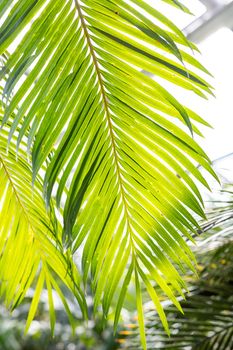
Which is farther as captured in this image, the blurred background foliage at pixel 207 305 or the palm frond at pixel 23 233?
the blurred background foliage at pixel 207 305

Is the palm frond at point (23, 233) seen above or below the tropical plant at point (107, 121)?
below

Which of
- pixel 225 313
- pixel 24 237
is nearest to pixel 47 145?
pixel 24 237

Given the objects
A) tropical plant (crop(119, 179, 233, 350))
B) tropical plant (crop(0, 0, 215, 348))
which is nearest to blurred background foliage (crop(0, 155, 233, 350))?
tropical plant (crop(119, 179, 233, 350))

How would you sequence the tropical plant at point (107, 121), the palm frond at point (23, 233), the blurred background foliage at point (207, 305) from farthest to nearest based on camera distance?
the blurred background foliage at point (207, 305), the palm frond at point (23, 233), the tropical plant at point (107, 121)

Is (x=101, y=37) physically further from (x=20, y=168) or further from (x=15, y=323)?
(x=15, y=323)

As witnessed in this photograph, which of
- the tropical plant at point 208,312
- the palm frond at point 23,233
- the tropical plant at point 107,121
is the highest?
the tropical plant at point 107,121

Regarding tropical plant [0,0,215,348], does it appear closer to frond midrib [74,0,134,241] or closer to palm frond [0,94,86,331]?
frond midrib [74,0,134,241]

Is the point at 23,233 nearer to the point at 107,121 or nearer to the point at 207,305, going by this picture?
the point at 107,121

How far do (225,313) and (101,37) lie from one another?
1.50m

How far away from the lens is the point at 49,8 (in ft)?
2.96

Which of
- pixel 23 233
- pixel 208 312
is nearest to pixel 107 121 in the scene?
pixel 23 233

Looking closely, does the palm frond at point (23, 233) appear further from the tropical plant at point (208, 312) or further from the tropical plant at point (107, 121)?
the tropical plant at point (208, 312)

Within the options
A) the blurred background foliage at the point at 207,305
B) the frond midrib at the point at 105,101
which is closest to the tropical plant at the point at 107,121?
the frond midrib at the point at 105,101

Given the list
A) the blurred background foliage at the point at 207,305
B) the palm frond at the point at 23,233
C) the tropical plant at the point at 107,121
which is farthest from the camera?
the blurred background foliage at the point at 207,305
